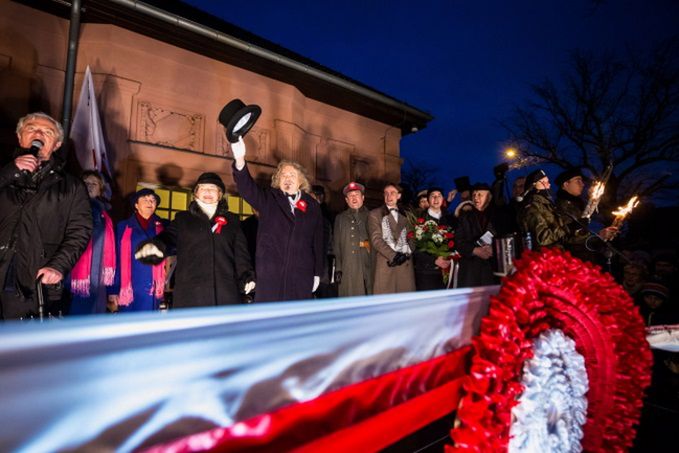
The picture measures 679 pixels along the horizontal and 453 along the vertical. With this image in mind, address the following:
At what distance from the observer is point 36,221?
2.56 meters

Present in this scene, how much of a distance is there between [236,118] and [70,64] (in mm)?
3932

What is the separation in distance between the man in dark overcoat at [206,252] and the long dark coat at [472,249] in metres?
2.53

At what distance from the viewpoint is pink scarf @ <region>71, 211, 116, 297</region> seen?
323 cm

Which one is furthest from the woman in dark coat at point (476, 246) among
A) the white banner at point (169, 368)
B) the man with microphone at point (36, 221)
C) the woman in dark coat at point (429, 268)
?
the man with microphone at point (36, 221)

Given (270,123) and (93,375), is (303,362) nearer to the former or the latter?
(93,375)

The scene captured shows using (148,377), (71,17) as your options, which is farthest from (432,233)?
(71,17)

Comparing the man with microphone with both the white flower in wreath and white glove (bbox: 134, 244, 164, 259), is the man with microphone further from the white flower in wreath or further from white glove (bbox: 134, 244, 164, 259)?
the white flower in wreath

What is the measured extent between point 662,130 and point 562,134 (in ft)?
13.1

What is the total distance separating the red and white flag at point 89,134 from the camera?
490 centimetres

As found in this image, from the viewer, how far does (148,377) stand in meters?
0.69

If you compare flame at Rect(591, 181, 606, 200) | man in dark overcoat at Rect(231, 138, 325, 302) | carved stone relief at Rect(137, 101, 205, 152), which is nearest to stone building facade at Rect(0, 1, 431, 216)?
carved stone relief at Rect(137, 101, 205, 152)

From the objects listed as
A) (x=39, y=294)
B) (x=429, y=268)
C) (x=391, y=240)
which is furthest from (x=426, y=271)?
(x=39, y=294)

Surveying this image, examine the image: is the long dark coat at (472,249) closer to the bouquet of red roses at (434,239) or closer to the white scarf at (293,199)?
the bouquet of red roses at (434,239)

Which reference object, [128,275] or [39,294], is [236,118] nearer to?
[39,294]
